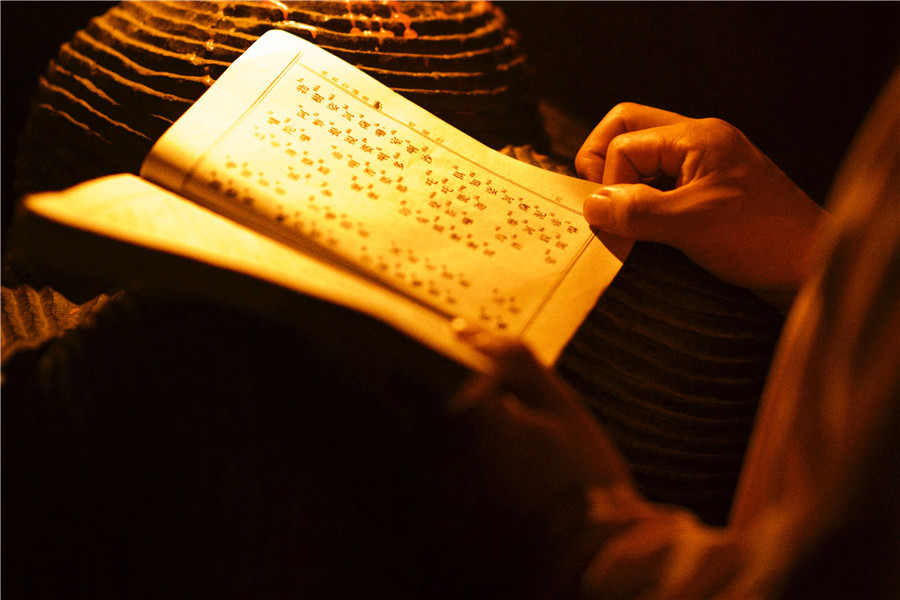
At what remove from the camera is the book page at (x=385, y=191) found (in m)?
0.48

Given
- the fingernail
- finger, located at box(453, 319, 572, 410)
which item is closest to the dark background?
the fingernail

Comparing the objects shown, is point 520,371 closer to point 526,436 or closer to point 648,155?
point 526,436

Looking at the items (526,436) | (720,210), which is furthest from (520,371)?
(720,210)

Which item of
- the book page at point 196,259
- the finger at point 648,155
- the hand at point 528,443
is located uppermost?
the finger at point 648,155

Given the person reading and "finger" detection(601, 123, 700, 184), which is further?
"finger" detection(601, 123, 700, 184)

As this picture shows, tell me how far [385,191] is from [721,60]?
73 cm

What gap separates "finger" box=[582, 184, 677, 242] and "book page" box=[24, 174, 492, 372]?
209 millimetres

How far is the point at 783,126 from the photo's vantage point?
38.7 inches

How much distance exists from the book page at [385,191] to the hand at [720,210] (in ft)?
0.16

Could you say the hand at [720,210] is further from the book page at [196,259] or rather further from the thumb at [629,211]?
the book page at [196,259]

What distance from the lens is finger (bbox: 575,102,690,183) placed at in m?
0.63

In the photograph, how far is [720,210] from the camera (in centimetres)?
53

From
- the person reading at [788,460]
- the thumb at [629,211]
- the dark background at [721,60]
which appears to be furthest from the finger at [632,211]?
the dark background at [721,60]

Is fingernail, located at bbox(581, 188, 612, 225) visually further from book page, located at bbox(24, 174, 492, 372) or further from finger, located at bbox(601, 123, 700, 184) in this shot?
book page, located at bbox(24, 174, 492, 372)
